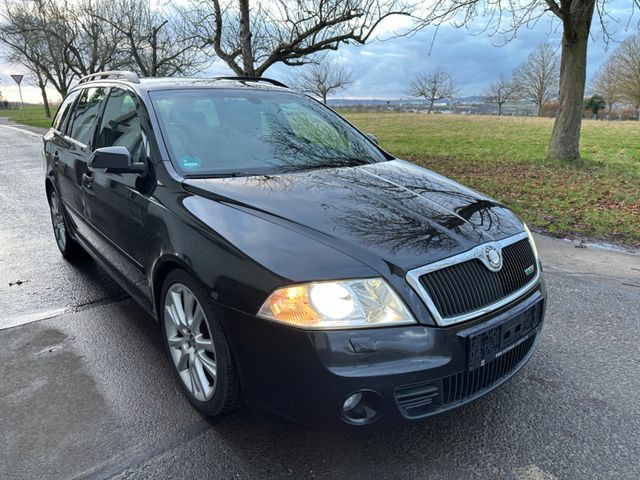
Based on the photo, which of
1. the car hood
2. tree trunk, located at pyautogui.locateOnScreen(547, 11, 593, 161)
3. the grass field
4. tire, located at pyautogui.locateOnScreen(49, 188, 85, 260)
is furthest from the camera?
tree trunk, located at pyautogui.locateOnScreen(547, 11, 593, 161)

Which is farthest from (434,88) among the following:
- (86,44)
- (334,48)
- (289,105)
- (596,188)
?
(289,105)

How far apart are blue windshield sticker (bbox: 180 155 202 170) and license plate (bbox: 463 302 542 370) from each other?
1830 mm

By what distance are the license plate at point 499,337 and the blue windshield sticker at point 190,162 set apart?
72.1 inches

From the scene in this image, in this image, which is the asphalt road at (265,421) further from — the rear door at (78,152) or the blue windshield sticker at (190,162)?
the blue windshield sticker at (190,162)

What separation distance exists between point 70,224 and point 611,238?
585 centimetres

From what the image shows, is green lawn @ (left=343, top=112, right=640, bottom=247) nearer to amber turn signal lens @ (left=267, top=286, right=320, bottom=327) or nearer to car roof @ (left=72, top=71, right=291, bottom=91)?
car roof @ (left=72, top=71, right=291, bottom=91)

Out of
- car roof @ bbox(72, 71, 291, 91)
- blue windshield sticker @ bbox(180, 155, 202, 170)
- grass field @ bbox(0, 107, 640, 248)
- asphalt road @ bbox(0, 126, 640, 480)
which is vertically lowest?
asphalt road @ bbox(0, 126, 640, 480)

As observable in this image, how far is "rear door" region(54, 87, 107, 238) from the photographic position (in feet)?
13.4

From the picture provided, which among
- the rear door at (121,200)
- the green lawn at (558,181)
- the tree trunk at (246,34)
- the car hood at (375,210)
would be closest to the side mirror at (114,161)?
the rear door at (121,200)

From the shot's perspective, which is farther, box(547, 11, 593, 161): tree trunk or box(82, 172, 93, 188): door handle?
box(547, 11, 593, 161): tree trunk

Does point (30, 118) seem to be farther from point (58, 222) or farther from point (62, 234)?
point (62, 234)

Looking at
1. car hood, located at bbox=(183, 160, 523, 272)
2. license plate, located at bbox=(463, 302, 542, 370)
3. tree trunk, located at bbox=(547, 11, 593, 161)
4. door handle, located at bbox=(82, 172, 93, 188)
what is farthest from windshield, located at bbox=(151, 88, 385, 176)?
tree trunk, located at bbox=(547, 11, 593, 161)

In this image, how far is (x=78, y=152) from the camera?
4.20m

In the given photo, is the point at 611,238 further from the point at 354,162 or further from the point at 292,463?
the point at 292,463
